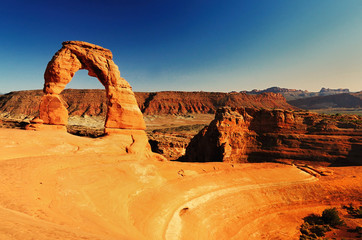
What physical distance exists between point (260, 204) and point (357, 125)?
18404 mm

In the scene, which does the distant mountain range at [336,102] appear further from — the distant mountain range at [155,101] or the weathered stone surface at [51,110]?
the weathered stone surface at [51,110]

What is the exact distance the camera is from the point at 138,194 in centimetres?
970

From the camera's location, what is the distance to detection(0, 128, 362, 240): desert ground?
537 centimetres

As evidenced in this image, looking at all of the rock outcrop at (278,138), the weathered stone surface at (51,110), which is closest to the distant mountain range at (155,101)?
the rock outcrop at (278,138)

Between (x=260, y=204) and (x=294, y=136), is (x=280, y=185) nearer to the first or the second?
(x=260, y=204)

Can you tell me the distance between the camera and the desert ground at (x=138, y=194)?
5.37 meters

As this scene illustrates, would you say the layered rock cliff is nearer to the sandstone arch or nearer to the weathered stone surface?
the sandstone arch

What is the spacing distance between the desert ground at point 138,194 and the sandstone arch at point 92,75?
2433 millimetres

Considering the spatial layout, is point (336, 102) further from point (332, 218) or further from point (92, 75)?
point (92, 75)

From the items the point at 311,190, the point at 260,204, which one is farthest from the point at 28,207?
the point at 311,190

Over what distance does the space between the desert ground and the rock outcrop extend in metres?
3.59

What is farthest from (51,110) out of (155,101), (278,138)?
(155,101)

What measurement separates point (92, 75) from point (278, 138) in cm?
2197

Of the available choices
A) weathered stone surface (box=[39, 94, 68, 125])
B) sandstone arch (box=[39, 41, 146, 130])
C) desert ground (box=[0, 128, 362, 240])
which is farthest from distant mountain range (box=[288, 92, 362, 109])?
weathered stone surface (box=[39, 94, 68, 125])
